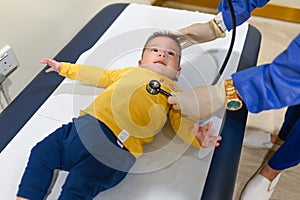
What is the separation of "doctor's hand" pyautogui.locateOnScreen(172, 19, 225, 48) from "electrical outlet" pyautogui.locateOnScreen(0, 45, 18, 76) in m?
0.61

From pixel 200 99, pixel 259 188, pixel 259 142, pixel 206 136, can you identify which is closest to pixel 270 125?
pixel 259 142

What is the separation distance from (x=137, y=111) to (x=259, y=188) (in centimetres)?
61

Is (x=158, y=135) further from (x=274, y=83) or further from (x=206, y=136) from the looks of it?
(x=274, y=83)

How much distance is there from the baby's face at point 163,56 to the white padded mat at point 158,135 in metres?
0.11

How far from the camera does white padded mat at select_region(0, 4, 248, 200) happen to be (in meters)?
1.02

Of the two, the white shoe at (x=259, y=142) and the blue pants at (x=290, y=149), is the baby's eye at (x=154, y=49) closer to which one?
the blue pants at (x=290, y=149)

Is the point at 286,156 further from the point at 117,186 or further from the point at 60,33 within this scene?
the point at 60,33

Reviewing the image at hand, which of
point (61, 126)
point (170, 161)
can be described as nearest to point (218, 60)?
point (170, 161)

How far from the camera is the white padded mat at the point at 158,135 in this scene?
1.02m

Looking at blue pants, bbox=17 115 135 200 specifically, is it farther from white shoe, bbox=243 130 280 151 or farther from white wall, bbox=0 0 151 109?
white shoe, bbox=243 130 280 151

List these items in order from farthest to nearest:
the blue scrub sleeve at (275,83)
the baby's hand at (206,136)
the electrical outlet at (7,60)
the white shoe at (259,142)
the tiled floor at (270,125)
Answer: the white shoe at (259,142), the tiled floor at (270,125), the electrical outlet at (7,60), the baby's hand at (206,136), the blue scrub sleeve at (275,83)

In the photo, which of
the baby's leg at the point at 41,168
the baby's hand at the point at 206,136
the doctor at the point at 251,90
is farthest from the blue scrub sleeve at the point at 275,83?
the baby's leg at the point at 41,168

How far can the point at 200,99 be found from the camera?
985mm

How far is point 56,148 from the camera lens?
3.31ft
